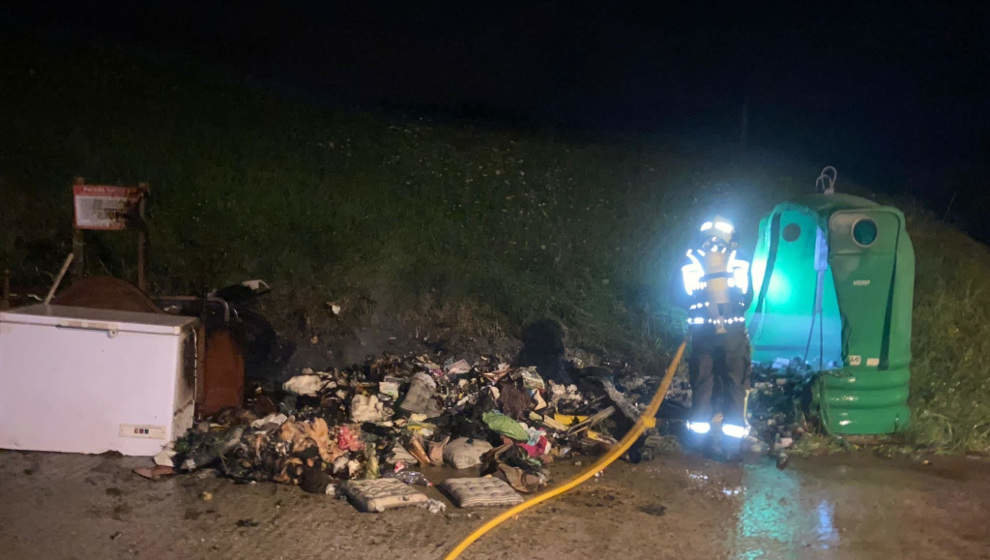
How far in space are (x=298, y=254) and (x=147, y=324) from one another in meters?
3.80

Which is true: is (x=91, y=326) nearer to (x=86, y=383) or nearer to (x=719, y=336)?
(x=86, y=383)

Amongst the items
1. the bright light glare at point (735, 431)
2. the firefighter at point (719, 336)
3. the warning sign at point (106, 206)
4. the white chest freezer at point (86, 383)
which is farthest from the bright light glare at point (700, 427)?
the warning sign at point (106, 206)

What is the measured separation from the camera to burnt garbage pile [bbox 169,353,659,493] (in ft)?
17.5

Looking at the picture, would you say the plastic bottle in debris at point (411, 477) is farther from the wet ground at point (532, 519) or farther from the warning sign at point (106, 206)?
the warning sign at point (106, 206)

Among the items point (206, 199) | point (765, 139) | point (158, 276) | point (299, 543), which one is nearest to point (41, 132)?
point (206, 199)

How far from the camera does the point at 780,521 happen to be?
491 centimetres

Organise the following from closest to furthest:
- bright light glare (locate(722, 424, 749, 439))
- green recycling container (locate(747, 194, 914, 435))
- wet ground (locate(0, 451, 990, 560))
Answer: wet ground (locate(0, 451, 990, 560)) → bright light glare (locate(722, 424, 749, 439)) → green recycling container (locate(747, 194, 914, 435))

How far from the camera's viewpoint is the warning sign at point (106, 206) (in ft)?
22.9

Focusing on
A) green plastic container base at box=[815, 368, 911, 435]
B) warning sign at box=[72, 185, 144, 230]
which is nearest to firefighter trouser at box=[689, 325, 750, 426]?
green plastic container base at box=[815, 368, 911, 435]

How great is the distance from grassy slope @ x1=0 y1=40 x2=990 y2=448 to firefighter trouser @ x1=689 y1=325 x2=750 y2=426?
43.0 inches

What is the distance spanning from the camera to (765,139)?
15188 millimetres

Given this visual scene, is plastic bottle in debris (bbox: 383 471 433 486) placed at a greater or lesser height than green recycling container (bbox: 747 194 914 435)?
lesser

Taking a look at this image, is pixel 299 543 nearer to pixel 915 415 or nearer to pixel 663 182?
pixel 915 415

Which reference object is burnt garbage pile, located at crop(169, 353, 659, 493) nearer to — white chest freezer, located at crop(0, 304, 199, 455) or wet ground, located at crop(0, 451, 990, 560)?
wet ground, located at crop(0, 451, 990, 560)
